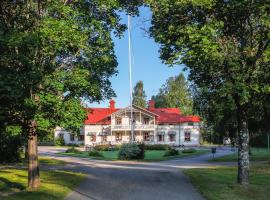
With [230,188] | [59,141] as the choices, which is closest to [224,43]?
[230,188]

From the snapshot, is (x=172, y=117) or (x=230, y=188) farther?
(x=172, y=117)

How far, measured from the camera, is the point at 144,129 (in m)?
85.4

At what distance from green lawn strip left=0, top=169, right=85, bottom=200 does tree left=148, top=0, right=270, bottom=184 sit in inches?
246

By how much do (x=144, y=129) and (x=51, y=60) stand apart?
6788cm

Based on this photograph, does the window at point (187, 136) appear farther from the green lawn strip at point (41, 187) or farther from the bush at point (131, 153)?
the green lawn strip at point (41, 187)

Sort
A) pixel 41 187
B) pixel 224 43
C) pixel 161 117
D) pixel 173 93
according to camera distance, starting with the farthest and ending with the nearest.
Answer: pixel 173 93 → pixel 161 117 → pixel 41 187 → pixel 224 43

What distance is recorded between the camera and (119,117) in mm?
87125

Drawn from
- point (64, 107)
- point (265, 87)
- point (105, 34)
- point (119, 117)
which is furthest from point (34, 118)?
point (119, 117)

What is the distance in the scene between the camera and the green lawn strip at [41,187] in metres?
16.2

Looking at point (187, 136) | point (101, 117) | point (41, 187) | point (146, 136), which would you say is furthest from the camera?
point (101, 117)

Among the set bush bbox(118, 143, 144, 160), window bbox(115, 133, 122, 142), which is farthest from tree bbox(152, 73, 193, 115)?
bush bbox(118, 143, 144, 160)

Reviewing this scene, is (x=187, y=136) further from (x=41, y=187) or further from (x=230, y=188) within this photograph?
(x=41, y=187)

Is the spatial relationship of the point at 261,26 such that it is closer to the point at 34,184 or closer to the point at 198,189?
the point at 198,189

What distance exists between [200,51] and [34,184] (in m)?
8.07
